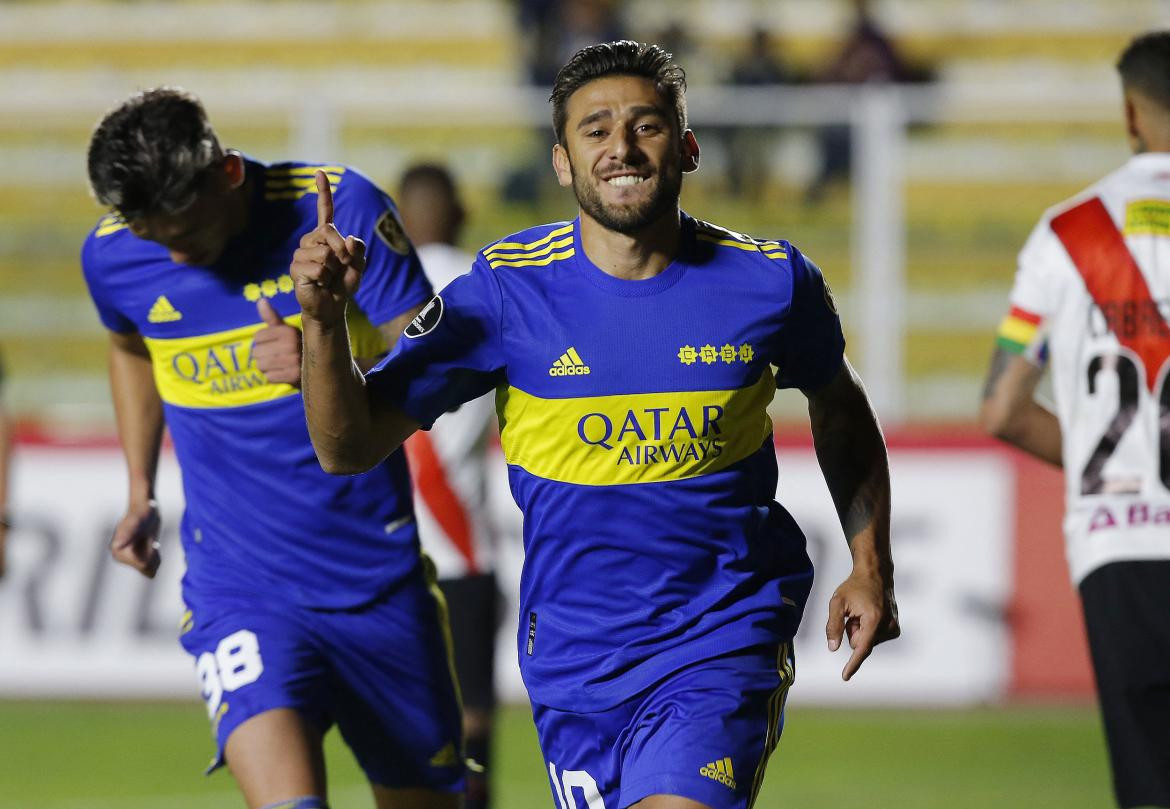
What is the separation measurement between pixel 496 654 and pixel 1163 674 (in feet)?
9.66

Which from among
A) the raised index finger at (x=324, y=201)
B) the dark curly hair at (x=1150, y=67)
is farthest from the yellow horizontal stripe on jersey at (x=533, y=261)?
the dark curly hair at (x=1150, y=67)

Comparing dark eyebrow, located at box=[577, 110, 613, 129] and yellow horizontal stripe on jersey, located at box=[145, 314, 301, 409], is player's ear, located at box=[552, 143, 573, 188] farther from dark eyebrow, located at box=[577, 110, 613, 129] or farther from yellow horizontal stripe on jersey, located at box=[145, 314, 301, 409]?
yellow horizontal stripe on jersey, located at box=[145, 314, 301, 409]

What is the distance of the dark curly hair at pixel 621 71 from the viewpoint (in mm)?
4043

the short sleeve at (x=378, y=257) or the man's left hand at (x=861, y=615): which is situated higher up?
the short sleeve at (x=378, y=257)

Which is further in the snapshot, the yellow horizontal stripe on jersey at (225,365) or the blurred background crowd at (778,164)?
the blurred background crowd at (778,164)

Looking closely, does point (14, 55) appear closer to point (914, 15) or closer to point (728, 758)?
point (914, 15)

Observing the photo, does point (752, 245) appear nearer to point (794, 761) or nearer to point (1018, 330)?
point (1018, 330)

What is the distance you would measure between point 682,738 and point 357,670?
4.71 ft

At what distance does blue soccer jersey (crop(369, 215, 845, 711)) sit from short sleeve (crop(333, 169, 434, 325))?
0.93 meters

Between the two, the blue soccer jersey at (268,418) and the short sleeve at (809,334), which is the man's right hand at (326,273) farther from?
the blue soccer jersey at (268,418)

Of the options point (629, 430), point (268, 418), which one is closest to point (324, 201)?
point (629, 430)

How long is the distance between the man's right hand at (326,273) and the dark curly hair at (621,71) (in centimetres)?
62

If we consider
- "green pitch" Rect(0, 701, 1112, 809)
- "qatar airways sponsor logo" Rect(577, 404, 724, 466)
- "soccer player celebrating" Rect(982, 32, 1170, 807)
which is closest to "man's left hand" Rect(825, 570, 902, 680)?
"qatar airways sponsor logo" Rect(577, 404, 724, 466)

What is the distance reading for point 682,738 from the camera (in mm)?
3818
